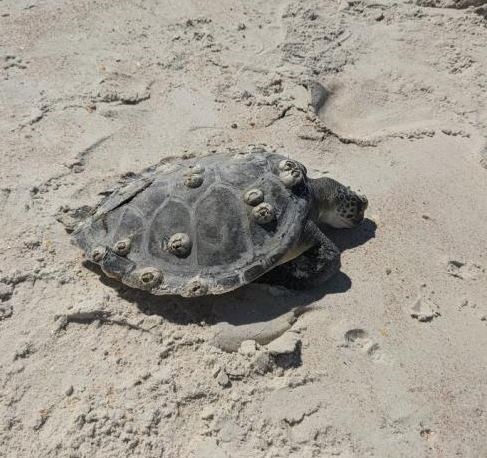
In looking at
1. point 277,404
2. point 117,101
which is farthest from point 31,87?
point 277,404

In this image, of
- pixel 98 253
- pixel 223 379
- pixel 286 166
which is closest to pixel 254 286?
pixel 223 379

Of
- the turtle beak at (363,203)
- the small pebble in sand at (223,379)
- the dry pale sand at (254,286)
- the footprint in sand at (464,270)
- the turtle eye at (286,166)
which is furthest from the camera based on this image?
the turtle beak at (363,203)

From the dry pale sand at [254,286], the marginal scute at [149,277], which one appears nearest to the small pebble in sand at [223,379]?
the dry pale sand at [254,286]

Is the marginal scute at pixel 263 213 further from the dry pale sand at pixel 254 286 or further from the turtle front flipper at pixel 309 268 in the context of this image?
the dry pale sand at pixel 254 286

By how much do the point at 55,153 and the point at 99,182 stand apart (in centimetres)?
49

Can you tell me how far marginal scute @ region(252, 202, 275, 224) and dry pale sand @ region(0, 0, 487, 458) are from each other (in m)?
0.42

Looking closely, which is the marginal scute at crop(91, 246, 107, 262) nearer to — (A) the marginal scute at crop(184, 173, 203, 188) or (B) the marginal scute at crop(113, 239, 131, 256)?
(B) the marginal scute at crop(113, 239, 131, 256)

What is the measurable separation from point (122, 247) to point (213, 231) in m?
0.52

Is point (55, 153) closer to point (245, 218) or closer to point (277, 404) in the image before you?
point (245, 218)

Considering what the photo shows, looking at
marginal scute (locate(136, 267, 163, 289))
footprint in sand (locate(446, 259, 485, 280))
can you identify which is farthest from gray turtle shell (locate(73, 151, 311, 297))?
footprint in sand (locate(446, 259, 485, 280))

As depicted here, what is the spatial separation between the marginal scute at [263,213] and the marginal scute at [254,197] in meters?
0.03

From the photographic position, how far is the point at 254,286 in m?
2.92

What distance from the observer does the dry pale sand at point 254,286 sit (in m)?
2.40

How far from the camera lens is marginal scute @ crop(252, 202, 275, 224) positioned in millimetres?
2740
